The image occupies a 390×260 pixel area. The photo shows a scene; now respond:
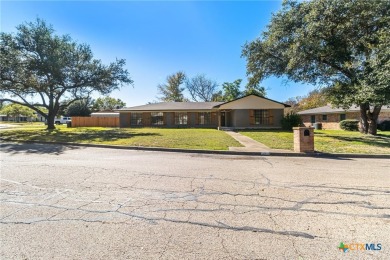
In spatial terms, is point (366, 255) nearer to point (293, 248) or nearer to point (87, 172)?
point (293, 248)

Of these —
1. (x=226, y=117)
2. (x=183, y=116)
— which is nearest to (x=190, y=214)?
(x=226, y=117)

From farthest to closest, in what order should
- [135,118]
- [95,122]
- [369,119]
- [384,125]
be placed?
[95,122] → [135,118] → [384,125] → [369,119]

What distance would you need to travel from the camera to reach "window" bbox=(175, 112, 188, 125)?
3073 cm

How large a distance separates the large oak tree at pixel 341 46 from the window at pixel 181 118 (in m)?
13.5

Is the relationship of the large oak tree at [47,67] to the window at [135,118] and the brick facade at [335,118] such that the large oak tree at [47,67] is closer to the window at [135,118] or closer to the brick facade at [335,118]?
the window at [135,118]

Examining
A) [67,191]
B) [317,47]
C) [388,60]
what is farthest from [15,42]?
[388,60]

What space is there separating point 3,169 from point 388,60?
1859cm

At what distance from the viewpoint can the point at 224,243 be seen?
2900 mm

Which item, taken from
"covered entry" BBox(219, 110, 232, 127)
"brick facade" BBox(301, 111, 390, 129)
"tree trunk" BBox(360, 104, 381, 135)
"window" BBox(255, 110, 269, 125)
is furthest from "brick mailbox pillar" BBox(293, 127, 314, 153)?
"brick facade" BBox(301, 111, 390, 129)

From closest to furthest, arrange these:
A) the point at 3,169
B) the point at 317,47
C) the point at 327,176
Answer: the point at 327,176 → the point at 3,169 → the point at 317,47

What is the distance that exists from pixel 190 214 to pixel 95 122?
123ft

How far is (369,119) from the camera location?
1984 cm

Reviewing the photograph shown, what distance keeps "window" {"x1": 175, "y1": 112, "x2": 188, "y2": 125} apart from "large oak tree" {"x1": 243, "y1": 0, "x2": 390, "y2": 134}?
13493 millimetres

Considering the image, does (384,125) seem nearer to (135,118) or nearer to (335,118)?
(335,118)
